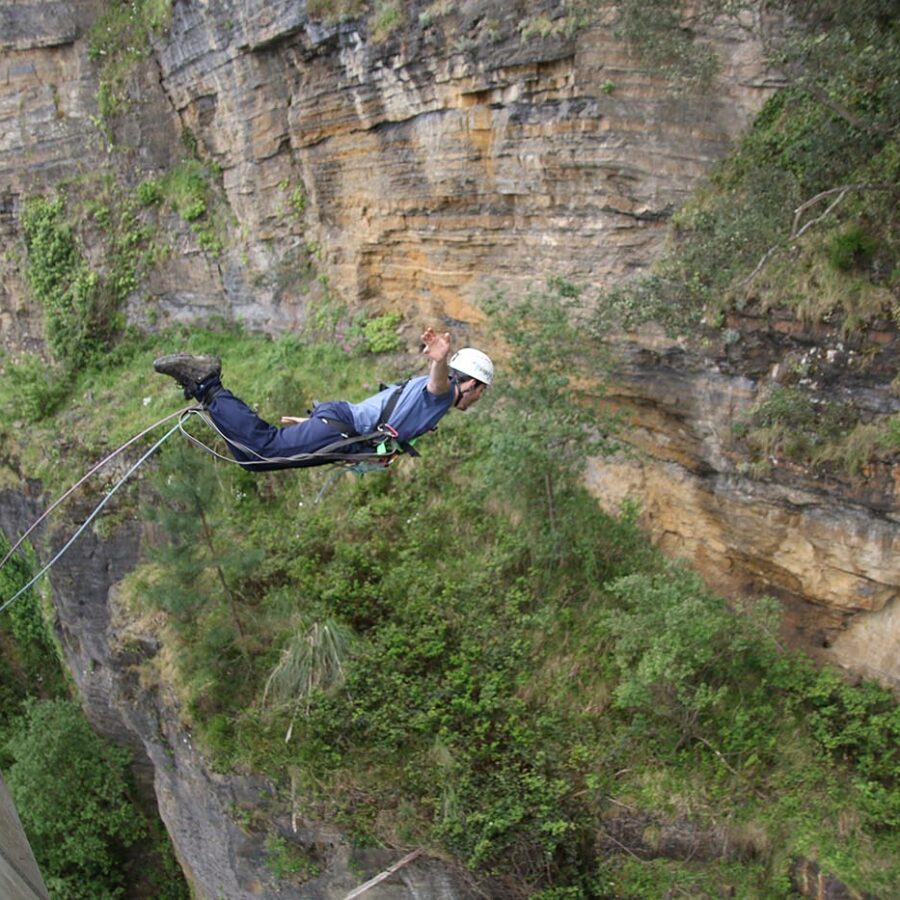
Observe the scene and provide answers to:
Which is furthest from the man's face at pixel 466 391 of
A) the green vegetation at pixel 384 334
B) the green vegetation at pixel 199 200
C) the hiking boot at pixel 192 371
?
the green vegetation at pixel 199 200

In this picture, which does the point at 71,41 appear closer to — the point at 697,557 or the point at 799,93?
the point at 799,93

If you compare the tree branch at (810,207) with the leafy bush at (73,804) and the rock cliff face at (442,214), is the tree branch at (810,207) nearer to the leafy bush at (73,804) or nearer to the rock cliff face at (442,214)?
the rock cliff face at (442,214)

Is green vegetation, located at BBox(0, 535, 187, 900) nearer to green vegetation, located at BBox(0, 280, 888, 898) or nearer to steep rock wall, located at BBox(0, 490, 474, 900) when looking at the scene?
steep rock wall, located at BBox(0, 490, 474, 900)

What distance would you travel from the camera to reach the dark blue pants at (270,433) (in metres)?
5.12

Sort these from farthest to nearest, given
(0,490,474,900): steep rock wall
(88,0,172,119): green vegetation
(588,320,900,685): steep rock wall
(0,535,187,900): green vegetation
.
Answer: (88,0,172,119): green vegetation, (0,535,187,900): green vegetation, (0,490,474,900): steep rock wall, (588,320,900,685): steep rock wall

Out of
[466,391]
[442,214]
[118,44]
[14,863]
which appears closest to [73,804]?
[14,863]

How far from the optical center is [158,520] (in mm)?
8312

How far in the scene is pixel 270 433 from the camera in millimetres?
5250

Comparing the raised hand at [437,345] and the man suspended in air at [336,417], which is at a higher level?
the raised hand at [437,345]

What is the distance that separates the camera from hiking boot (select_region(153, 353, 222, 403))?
16.0 ft

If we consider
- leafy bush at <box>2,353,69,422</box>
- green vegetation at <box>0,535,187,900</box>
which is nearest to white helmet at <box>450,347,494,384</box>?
green vegetation at <box>0,535,187,900</box>

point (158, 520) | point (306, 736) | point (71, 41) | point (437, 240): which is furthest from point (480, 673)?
point (71, 41)

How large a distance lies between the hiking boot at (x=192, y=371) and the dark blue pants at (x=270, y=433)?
0.11 m

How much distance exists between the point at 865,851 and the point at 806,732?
109 cm
